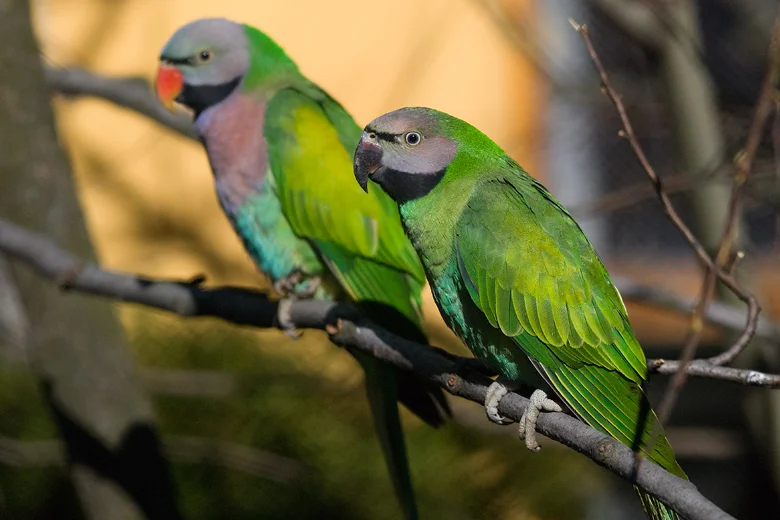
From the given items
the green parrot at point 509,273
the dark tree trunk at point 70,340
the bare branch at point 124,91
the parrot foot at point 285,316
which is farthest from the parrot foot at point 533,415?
the bare branch at point 124,91

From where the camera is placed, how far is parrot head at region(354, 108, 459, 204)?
201 centimetres

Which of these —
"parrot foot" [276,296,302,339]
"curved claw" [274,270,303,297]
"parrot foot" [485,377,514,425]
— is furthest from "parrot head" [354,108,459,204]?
"curved claw" [274,270,303,297]

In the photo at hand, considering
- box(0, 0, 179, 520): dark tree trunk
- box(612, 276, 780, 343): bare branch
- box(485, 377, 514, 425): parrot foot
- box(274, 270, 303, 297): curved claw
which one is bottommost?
box(0, 0, 179, 520): dark tree trunk

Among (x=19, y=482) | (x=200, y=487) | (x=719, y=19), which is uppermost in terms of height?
(x=719, y=19)

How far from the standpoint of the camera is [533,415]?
5.73 feet

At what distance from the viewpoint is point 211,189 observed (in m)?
5.94

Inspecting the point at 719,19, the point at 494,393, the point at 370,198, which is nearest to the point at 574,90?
the point at 719,19

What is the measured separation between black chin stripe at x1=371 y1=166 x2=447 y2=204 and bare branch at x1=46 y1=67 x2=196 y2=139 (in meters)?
1.49

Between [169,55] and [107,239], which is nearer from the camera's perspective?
[169,55]

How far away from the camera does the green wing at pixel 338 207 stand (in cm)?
252

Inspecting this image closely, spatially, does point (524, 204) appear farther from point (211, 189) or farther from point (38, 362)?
point (211, 189)

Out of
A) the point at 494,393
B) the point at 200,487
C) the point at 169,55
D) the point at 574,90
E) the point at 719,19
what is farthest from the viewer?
the point at 719,19

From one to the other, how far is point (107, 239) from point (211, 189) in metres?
0.77

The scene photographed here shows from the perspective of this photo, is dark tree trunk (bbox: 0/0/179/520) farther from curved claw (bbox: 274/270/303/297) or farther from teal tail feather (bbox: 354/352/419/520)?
teal tail feather (bbox: 354/352/419/520)
